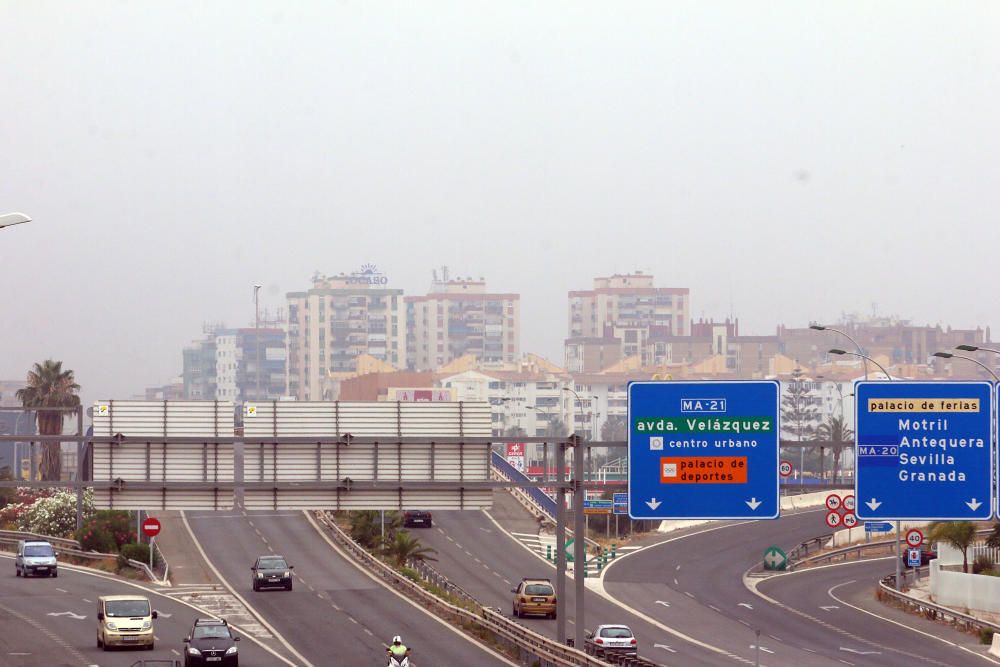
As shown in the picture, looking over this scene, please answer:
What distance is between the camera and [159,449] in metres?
37.6

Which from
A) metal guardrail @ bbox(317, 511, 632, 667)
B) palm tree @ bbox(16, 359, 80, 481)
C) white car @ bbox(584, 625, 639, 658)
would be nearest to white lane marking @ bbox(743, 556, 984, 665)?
white car @ bbox(584, 625, 639, 658)

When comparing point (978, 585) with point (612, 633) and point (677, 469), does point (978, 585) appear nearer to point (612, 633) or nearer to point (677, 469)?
point (612, 633)

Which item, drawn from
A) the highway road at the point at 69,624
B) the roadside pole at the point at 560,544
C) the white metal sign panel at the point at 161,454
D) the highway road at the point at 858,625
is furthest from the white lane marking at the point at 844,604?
the white metal sign panel at the point at 161,454

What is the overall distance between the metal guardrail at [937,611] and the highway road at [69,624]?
87.5 feet

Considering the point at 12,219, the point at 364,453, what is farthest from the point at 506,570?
the point at 12,219

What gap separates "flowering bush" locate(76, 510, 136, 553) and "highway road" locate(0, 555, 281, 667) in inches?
152

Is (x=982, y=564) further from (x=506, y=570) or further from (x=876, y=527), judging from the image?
(x=506, y=570)

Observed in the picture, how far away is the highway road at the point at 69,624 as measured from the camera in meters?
44.1

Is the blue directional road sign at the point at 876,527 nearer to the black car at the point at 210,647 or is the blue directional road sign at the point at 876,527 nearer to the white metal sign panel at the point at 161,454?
the black car at the point at 210,647

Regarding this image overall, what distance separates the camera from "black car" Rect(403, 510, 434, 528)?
3728 inches

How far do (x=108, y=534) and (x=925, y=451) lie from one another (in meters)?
51.6

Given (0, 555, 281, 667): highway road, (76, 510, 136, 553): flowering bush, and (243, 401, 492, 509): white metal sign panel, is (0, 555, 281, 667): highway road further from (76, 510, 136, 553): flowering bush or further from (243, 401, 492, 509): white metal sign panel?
(243, 401, 492, 509): white metal sign panel

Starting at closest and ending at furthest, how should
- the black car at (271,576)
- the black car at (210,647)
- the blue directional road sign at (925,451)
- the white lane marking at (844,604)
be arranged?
1. the blue directional road sign at (925,451)
2. the black car at (210,647)
3. the white lane marking at (844,604)
4. the black car at (271,576)

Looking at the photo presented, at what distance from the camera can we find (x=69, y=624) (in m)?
52.4
